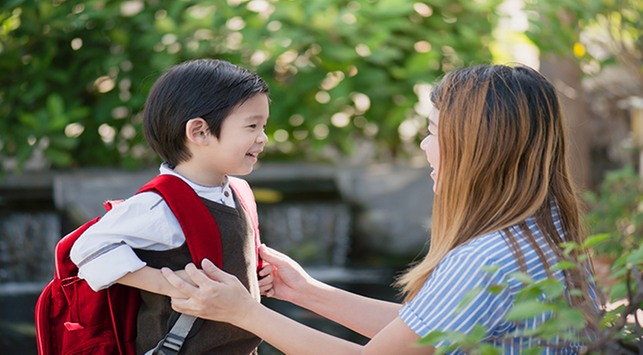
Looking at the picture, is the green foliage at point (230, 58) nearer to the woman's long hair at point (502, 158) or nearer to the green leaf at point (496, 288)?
the woman's long hair at point (502, 158)

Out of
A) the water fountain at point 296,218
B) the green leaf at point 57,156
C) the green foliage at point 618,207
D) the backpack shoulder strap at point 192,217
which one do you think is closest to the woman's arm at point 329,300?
the backpack shoulder strap at point 192,217

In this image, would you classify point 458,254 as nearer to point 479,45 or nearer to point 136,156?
point 479,45

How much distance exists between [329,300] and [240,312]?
16.5 inches

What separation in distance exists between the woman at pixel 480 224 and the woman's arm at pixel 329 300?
326 mm

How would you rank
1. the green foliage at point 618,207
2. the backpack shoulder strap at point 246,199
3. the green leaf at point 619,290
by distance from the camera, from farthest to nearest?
the green foliage at point 618,207, the backpack shoulder strap at point 246,199, the green leaf at point 619,290

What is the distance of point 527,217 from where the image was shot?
123 cm

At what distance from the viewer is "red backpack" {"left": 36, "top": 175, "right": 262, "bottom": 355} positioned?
1342 mm

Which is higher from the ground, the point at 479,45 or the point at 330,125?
the point at 479,45

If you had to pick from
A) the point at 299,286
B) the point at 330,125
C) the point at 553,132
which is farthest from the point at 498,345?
the point at 330,125

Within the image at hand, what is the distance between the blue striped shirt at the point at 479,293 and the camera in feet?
3.70

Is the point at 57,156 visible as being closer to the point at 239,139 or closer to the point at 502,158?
the point at 239,139

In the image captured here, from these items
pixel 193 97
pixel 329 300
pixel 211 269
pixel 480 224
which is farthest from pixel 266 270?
pixel 480 224

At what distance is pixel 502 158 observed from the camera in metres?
1.25

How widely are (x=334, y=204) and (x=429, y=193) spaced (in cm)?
89
